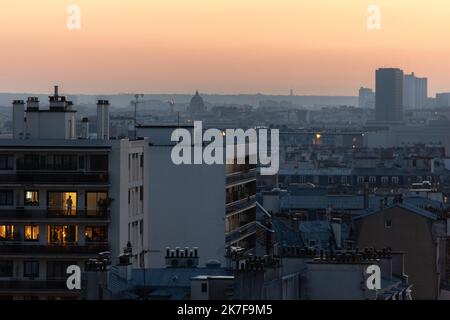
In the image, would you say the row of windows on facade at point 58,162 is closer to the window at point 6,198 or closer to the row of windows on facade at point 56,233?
the window at point 6,198

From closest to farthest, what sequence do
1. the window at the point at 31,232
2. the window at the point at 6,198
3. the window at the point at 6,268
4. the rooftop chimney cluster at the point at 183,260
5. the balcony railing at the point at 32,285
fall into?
the rooftop chimney cluster at the point at 183,260, the balcony railing at the point at 32,285, the window at the point at 6,268, the window at the point at 31,232, the window at the point at 6,198

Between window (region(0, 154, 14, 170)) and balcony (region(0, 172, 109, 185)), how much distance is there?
175 mm

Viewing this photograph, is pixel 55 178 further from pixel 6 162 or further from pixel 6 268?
pixel 6 268

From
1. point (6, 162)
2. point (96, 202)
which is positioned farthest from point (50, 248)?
point (6, 162)

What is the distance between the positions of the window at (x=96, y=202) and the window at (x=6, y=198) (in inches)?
55.4

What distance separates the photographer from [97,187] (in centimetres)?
3284

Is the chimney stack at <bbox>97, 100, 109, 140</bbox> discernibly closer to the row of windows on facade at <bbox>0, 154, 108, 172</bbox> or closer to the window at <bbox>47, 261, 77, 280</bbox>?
the row of windows on facade at <bbox>0, 154, 108, 172</bbox>

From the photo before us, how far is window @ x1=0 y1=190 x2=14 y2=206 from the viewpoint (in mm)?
32875

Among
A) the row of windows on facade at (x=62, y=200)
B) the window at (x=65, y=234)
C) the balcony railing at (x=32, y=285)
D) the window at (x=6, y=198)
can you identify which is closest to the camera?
Answer: the balcony railing at (x=32, y=285)

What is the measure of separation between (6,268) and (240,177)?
32.8ft

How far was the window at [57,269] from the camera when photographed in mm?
31719

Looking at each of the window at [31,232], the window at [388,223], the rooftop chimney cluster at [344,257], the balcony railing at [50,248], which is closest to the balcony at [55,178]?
the window at [31,232]

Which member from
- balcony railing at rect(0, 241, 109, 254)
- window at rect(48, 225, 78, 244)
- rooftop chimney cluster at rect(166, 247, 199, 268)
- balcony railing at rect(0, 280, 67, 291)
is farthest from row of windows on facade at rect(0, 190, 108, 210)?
rooftop chimney cluster at rect(166, 247, 199, 268)

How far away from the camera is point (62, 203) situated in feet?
107
